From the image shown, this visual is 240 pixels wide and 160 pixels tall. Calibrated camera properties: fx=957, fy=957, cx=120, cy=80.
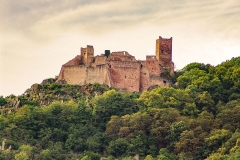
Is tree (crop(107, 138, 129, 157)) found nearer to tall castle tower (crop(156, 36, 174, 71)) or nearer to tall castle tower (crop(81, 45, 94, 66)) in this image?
tall castle tower (crop(81, 45, 94, 66))

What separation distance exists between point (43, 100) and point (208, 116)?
17574 mm

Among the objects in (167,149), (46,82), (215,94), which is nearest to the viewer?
(167,149)

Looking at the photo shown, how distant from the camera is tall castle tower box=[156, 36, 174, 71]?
10388 centimetres

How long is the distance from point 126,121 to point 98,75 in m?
12.0

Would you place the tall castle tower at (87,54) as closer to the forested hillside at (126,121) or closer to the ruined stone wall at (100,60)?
the ruined stone wall at (100,60)

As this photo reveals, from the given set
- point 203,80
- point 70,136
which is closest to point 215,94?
point 203,80

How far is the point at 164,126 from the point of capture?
275 ft

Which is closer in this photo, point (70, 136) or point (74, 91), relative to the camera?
point (70, 136)

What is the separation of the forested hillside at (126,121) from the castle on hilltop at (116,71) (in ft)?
5.26

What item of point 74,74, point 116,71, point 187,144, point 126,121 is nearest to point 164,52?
point 116,71

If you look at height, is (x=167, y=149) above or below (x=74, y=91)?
below

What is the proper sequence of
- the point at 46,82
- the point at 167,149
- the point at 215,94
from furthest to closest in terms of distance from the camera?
the point at 46,82 < the point at 215,94 < the point at 167,149

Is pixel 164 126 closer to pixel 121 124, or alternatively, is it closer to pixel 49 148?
pixel 121 124

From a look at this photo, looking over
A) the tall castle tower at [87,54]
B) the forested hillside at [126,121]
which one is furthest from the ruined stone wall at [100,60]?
the forested hillside at [126,121]
